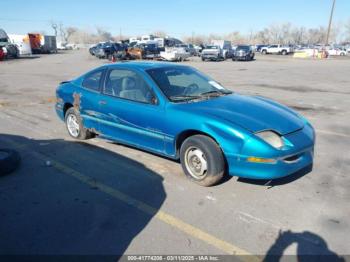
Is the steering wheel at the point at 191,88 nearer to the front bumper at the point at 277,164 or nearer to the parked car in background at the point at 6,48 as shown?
the front bumper at the point at 277,164

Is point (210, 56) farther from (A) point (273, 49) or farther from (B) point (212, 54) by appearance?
(A) point (273, 49)

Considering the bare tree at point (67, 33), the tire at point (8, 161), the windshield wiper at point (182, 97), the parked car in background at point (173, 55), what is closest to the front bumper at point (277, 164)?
the windshield wiper at point (182, 97)

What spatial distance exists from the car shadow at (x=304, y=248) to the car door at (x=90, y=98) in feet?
11.9

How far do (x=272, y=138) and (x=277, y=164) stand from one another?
320mm

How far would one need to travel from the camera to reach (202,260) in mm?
3072

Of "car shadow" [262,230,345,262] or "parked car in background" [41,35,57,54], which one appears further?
"parked car in background" [41,35,57,54]

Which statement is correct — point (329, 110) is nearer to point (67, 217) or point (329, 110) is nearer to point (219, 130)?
point (219, 130)

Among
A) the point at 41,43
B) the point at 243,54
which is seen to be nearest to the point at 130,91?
the point at 243,54

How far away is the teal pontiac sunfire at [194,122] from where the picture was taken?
4.09 meters

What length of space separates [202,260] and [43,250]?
4.82 ft

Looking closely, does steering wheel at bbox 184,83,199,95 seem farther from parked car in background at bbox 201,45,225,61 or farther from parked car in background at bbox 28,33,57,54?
parked car in background at bbox 28,33,57,54

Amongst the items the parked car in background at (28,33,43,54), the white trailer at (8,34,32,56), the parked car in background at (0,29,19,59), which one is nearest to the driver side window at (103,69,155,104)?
the parked car in background at (0,29,19,59)

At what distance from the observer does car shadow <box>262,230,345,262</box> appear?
3.07m

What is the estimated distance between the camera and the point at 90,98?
5.88 meters
